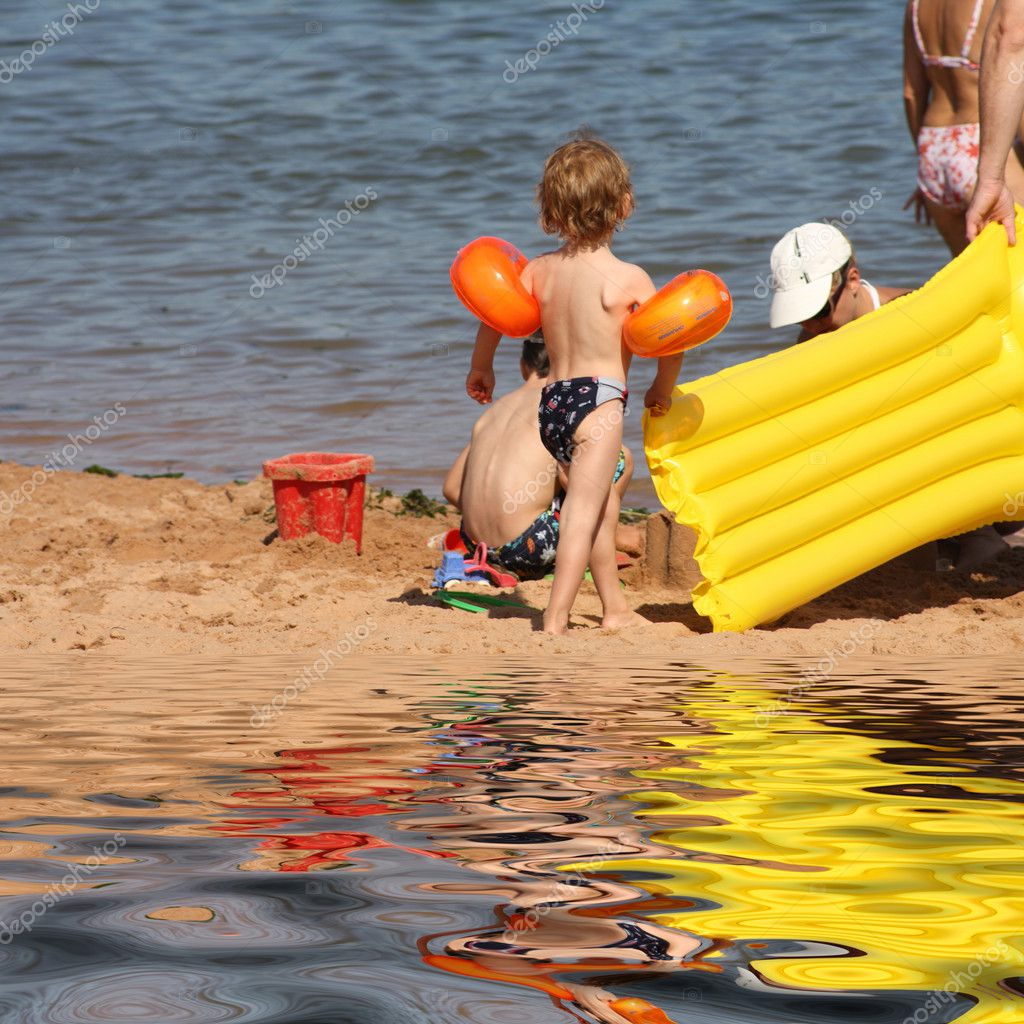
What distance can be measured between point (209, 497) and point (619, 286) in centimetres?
231

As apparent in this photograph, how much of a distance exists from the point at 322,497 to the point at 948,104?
247 centimetres

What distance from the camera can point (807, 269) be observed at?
461 centimetres

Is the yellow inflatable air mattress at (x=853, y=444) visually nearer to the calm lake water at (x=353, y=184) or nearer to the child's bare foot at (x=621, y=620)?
the child's bare foot at (x=621, y=620)

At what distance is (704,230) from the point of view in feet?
33.6

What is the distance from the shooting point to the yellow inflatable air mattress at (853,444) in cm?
412

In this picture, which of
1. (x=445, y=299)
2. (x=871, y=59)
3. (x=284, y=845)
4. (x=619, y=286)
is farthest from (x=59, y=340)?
(x=871, y=59)

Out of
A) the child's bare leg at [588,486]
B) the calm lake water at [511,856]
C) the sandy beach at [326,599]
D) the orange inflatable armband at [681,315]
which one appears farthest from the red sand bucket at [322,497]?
the calm lake water at [511,856]

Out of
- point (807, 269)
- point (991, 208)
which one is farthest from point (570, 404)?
point (991, 208)

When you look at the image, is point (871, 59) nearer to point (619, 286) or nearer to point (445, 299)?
point (445, 299)

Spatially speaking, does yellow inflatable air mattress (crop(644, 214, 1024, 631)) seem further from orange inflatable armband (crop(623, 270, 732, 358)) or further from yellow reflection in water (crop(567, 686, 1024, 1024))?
yellow reflection in water (crop(567, 686, 1024, 1024))

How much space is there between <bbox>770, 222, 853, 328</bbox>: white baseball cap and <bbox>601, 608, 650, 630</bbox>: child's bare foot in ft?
3.56

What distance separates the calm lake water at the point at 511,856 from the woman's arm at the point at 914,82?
2623 mm

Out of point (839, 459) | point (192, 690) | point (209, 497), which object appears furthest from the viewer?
point (209, 497)

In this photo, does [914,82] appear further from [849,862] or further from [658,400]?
[849,862]
